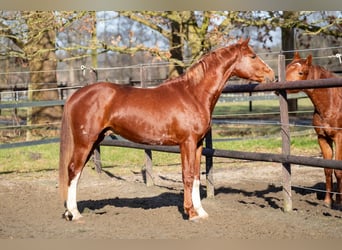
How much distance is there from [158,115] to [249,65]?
121 cm

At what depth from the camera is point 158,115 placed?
5320 millimetres

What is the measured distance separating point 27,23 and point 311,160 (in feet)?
26.8

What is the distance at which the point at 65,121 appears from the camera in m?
5.44

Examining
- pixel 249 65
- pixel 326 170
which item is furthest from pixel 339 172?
pixel 249 65

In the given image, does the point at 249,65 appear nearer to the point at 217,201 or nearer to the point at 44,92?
the point at 217,201

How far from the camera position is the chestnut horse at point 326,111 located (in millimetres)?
5820

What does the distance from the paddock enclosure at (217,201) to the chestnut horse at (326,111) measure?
1.21 ft

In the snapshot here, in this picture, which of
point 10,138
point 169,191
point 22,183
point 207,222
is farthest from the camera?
point 10,138

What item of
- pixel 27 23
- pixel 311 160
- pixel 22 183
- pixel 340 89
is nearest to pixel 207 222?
pixel 311 160

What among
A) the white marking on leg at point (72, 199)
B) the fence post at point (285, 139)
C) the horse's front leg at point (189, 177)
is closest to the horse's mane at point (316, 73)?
the fence post at point (285, 139)

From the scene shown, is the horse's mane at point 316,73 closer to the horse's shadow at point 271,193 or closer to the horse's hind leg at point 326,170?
the horse's hind leg at point 326,170

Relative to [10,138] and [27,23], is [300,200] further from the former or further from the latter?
[10,138]

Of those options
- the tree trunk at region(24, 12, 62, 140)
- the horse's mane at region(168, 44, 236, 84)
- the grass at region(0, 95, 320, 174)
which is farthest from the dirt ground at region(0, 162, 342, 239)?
the tree trunk at region(24, 12, 62, 140)

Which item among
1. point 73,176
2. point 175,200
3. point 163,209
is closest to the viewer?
point 73,176
